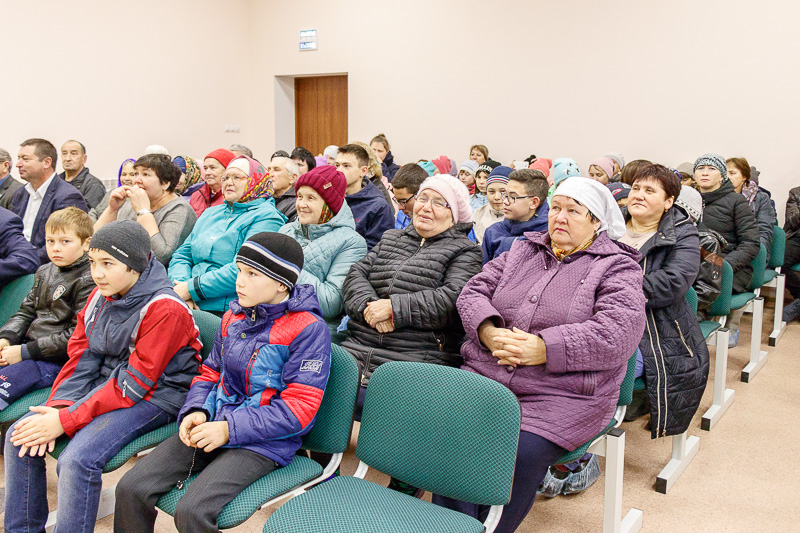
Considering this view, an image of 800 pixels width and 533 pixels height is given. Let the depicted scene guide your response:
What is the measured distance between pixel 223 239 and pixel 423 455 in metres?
1.65

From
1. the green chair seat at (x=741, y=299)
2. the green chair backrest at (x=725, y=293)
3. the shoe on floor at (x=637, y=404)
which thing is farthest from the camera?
the green chair seat at (x=741, y=299)

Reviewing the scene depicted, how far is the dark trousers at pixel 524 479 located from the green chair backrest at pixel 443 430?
21cm

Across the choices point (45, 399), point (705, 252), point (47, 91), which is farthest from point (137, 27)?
point (705, 252)

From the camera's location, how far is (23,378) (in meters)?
2.23

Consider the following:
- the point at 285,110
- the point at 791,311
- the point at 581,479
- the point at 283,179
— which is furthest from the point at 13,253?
the point at 285,110

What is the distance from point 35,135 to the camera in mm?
6750

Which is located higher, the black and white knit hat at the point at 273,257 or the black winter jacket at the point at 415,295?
the black and white knit hat at the point at 273,257

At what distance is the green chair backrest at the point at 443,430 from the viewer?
153 cm

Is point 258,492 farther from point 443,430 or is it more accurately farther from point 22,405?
point 22,405

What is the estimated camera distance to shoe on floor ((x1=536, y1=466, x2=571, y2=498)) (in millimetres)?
2393

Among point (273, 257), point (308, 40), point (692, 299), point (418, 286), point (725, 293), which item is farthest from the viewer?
point (308, 40)

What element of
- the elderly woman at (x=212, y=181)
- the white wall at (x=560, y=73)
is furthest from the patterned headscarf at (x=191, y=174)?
the white wall at (x=560, y=73)

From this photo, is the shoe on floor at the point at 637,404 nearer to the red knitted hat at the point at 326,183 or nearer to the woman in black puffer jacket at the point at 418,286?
the woman in black puffer jacket at the point at 418,286

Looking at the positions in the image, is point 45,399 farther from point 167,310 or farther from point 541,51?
point 541,51
